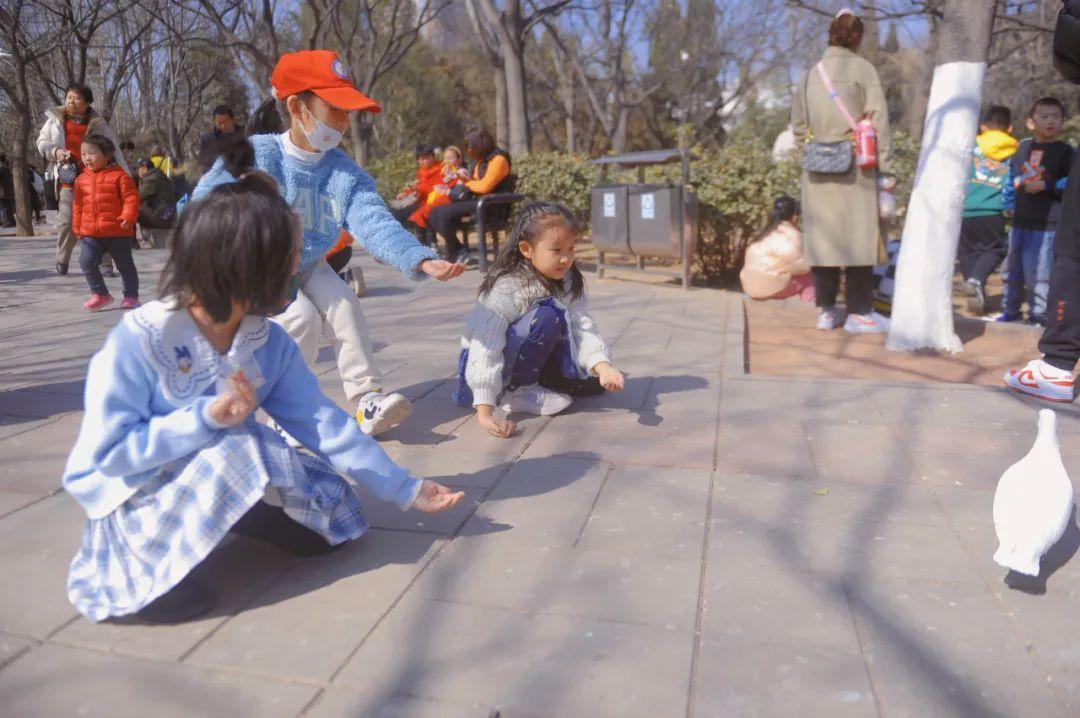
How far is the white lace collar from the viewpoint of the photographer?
211cm

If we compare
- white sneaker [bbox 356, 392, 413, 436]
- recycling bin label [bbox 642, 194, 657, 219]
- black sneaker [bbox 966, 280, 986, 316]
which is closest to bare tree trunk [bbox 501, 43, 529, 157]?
recycling bin label [bbox 642, 194, 657, 219]

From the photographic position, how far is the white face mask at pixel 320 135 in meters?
3.36

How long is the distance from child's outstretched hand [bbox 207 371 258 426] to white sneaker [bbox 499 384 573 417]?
1928 mm

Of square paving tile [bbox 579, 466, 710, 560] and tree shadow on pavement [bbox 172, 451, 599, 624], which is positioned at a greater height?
tree shadow on pavement [bbox 172, 451, 599, 624]

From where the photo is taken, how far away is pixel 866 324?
19.6 feet

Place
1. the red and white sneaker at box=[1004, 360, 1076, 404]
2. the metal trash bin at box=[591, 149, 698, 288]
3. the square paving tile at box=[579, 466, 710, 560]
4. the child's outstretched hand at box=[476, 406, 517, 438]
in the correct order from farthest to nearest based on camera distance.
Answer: the metal trash bin at box=[591, 149, 698, 288] → the red and white sneaker at box=[1004, 360, 1076, 404] → the child's outstretched hand at box=[476, 406, 517, 438] → the square paving tile at box=[579, 466, 710, 560]

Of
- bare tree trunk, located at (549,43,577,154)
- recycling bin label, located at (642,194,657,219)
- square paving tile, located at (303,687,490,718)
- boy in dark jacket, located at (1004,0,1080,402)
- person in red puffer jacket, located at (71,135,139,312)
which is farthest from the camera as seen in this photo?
bare tree trunk, located at (549,43,577,154)

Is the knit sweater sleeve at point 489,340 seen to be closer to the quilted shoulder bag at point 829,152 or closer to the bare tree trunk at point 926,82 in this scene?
the quilted shoulder bag at point 829,152

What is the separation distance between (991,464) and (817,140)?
3.06 meters

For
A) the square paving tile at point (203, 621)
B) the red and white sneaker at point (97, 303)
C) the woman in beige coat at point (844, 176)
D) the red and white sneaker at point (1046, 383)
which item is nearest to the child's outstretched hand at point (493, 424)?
the square paving tile at point (203, 621)

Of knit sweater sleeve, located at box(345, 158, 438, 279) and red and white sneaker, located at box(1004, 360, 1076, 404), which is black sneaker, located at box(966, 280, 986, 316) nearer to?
red and white sneaker, located at box(1004, 360, 1076, 404)

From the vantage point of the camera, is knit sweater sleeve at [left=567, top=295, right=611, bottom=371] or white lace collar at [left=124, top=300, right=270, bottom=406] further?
knit sweater sleeve at [left=567, top=295, right=611, bottom=371]

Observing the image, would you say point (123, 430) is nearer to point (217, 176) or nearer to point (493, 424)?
point (217, 176)

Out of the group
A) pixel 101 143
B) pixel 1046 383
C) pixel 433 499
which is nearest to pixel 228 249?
pixel 433 499
